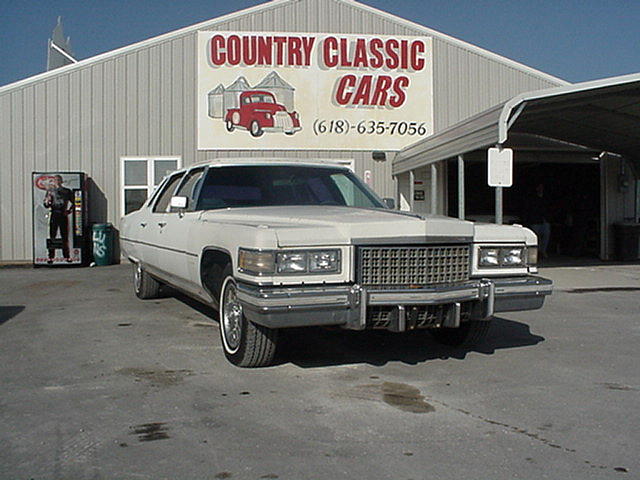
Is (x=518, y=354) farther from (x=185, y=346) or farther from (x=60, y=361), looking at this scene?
(x=60, y=361)

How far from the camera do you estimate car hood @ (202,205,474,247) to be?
14.4 ft

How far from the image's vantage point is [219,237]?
4965 mm

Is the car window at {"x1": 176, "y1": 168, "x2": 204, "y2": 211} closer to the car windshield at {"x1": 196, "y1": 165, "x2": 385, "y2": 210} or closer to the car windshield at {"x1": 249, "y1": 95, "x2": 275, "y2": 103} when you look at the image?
the car windshield at {"x1": 196, "y1": 165, "x2": 385, "y2": 210}

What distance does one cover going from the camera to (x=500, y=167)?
930cm

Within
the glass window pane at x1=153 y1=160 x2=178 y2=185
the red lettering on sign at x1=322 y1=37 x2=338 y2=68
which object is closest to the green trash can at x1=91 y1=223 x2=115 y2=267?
the glass window pane at x1=153 y1=160 x2=178 y2=185

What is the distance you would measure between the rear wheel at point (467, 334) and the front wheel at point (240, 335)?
171cm

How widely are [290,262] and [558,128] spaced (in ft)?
34.2

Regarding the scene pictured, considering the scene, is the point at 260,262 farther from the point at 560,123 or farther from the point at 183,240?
the point at 560,123

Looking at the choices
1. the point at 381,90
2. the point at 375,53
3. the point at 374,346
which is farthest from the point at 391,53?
the point at 374,346

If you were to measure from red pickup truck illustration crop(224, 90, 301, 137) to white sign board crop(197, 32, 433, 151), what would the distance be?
2cm

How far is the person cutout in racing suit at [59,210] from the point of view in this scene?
46.2 feet

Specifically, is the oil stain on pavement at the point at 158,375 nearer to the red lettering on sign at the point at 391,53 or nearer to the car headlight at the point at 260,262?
the car headlight at the point at 260,262

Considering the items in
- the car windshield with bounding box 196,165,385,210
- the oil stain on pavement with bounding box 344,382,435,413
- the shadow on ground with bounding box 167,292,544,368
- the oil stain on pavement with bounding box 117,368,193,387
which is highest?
the car windshield with bounding box 196,165,385,210

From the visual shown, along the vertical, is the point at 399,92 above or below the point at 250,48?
below
